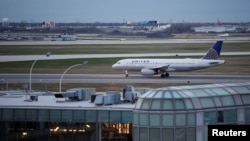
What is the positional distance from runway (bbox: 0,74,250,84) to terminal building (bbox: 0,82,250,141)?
180ft

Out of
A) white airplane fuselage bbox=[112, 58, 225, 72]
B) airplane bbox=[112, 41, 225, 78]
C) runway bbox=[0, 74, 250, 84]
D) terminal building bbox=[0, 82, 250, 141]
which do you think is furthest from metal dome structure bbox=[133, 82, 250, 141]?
white airplane fuselage bbox=[112, 58, 225, 72]

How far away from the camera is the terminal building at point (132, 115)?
3856 cm

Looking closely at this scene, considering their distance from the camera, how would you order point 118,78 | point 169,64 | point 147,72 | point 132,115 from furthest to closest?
point 169,64
point 147,72
point 118,78
point 132,115

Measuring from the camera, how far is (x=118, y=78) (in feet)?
406

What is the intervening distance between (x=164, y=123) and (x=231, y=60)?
135m

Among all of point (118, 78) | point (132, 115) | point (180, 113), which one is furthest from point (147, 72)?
point (180, 113)

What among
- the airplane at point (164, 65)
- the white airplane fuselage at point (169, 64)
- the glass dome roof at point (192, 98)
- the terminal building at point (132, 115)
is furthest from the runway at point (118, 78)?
the glass dome roof at point (192, 98)

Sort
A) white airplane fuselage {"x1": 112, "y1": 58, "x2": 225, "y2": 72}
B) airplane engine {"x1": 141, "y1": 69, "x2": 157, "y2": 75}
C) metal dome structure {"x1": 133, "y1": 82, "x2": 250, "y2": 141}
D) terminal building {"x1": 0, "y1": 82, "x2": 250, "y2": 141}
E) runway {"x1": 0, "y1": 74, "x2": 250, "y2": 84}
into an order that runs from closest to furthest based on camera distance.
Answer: metal dome structure {"x1": 133, "y1": 82, "x2": 250, "y2": 141}
terminal building {"x1": 0, "y1": 82, "x2": 250, "y2": 141}
runway {"x1": 0, "y1": 74, "x2": 250, "y2": 84}
airplane engine {"x1": 141, "y1": 69, "x2": 157, "y2": 75}
white airplane fuselage {"x1": 112, "y1": 58, "x2": 225, "y2": 72}

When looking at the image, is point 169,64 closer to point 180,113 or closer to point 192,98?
point 192,98

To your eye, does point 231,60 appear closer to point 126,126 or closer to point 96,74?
point 96,74

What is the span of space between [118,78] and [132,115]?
259ft

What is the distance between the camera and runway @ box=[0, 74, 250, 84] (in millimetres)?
114750

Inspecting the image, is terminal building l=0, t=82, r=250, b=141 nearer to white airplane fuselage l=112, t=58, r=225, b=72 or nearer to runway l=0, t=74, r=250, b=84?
runway l=0, t=74, r=250, b=84

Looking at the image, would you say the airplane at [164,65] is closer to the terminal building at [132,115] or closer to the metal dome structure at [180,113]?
the terminal building at [132,115]
